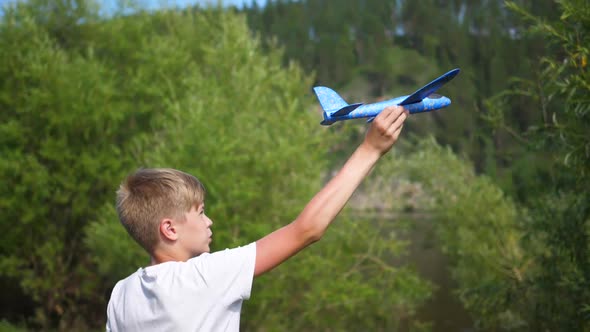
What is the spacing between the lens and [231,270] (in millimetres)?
1903

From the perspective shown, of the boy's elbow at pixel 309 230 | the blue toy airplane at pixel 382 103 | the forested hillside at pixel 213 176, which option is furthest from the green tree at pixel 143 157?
the boy's elbow at pixel 309 230

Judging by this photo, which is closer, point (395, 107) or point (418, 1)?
point (395, 107)

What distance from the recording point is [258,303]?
41.2 feet

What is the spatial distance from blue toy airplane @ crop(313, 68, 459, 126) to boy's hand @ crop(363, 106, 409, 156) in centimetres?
19

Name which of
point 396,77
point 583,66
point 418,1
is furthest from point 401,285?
point 418,1

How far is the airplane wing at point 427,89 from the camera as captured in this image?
6.91 ft

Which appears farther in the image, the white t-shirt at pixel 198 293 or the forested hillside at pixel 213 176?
the forested hillside at pixel 213 176

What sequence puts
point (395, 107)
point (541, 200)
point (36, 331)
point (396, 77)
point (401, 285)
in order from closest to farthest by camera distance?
point (395, 107) → point (541, 200) → point (401, 285) → point (36, 331) → point (396, 77)

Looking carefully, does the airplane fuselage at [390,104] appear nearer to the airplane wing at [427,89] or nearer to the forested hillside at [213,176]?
the airplane wing at [427,89]

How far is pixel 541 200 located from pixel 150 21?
15.2 m

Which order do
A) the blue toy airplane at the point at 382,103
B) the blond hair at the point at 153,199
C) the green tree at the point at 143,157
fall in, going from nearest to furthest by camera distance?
1. the blond hair at the point at 153,199
2. the blue toy airplane at the point at 382,103
3. the green tree at the point at 143,157

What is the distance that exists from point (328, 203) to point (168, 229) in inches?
20.4

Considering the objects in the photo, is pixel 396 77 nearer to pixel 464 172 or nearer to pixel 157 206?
pixel 464 172

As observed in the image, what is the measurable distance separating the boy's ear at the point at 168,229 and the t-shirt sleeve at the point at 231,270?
0.17 meters
